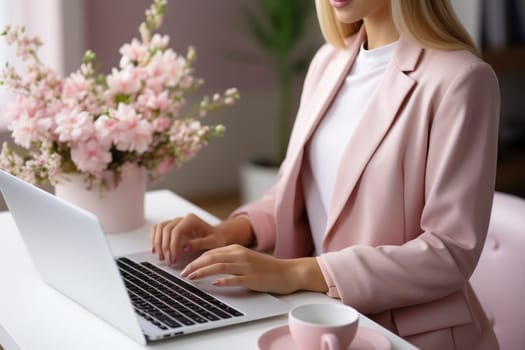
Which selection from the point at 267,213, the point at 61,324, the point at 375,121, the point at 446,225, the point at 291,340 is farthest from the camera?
the point at 267,213

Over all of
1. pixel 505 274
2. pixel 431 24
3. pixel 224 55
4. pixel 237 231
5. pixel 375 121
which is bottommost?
pixel 224 55

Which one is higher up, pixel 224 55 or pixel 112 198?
pixel 112 198

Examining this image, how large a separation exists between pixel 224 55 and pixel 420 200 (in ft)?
10.2

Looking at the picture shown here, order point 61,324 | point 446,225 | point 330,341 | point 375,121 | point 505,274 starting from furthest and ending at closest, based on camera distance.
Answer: point 505,274 < point 375,121 < point 446,225 < point 61,324 < point 330,341

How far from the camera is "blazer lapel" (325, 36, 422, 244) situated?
1.53 meters

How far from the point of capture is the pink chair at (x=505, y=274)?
1633mm

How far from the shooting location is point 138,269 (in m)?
1.53

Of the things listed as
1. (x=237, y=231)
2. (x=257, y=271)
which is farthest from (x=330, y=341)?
(x=237, y=231)

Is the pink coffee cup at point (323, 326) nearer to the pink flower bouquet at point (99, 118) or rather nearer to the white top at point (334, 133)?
the white top at point (334, 133)

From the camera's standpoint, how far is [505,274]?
166 cm

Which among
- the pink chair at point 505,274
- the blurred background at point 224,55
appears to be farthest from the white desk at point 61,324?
the blurred background at point 224,55

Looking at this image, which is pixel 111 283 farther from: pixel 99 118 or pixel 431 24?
pixel 431 24

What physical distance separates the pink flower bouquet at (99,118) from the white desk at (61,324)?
0.18 m

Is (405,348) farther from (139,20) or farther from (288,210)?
(139,20)
